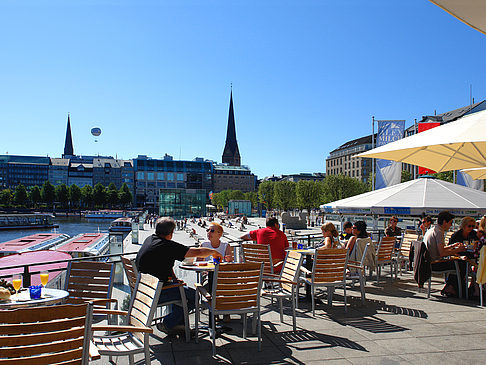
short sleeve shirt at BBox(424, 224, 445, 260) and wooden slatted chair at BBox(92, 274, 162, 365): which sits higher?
short sleeve shirt at BBox(424, 224, 445, 260)

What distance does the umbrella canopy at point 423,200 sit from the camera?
9570 mm

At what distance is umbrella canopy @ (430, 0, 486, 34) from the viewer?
3596 mm

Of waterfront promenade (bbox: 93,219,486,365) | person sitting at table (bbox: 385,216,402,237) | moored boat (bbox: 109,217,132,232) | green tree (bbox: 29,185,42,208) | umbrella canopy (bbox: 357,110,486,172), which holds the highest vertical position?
green tree (bbox: 29,185,42,208)

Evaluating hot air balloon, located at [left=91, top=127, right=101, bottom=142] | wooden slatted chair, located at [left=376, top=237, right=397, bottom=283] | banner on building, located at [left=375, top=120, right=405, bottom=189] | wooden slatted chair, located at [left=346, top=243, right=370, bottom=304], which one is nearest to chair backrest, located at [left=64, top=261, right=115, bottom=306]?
wooden slatted chair, located at [left=346, top=243, right=370, bottom=304]

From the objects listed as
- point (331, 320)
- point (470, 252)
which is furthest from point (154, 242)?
point (470, 252)

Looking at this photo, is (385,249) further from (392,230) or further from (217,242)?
(217,242)

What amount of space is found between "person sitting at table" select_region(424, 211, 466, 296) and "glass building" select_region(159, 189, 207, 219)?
66.2 metres

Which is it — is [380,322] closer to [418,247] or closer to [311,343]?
[311,343]

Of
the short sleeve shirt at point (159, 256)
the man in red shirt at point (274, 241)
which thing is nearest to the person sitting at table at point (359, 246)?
the man in red shirt at point (274, 241)

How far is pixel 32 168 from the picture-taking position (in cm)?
14350

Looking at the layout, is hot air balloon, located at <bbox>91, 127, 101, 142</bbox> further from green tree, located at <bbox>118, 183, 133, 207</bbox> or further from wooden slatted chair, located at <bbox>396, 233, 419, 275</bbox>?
wooden slatted chair, located at <bbox>396, 233, 419, 275</bbox>

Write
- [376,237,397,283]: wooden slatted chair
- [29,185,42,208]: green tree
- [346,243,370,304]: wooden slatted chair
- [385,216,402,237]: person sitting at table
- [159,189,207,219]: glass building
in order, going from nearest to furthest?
[346,243,370,304]: wooden slatted chair, [376,237,397,283]: wooden slatted chair, [385,216,402,237]: person sitting at table, [159,189,207,219]: glass building, [29,185,42,208]: green tree

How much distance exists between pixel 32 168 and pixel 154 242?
156502mm

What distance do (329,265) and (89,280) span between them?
352cm
